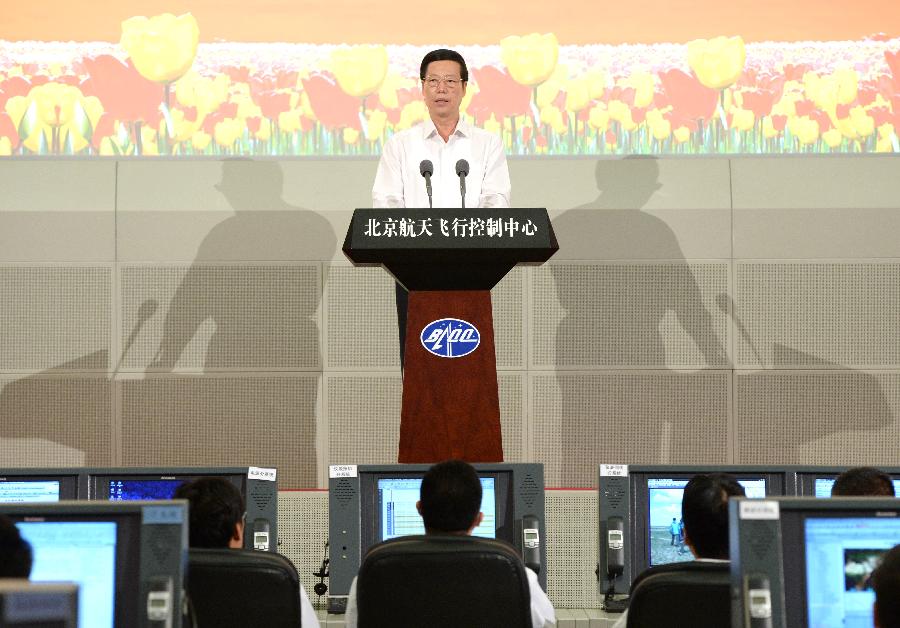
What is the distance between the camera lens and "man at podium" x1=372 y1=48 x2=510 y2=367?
4.56 meters

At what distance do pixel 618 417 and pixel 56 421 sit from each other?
3.01 metres

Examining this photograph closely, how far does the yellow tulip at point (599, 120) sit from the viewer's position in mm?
6137

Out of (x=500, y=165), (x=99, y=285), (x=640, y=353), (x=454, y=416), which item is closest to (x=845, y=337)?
(x=640, y=353)

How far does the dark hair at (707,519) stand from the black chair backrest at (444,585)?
0.48 m

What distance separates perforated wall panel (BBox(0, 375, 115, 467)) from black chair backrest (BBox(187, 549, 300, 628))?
3.93 meters

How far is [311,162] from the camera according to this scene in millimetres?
6195

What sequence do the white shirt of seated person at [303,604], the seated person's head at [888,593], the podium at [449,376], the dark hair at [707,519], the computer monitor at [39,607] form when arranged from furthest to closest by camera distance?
the podium at [449,376] → the dark hair at [707,519] → the white shirt of seated person at [303,604] → the seated person's head at [888,593] → the computer monitor at [39,607]

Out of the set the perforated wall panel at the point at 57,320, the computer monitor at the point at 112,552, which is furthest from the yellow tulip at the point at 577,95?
the computer monitor at the point at 112,552

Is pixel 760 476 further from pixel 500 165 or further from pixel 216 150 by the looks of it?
pixel 216 150

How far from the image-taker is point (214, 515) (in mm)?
2586

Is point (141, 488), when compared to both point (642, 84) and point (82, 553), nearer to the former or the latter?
point (82, 553)

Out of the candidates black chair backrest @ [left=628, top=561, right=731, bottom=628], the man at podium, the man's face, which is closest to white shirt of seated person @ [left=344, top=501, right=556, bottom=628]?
black chair backrest @ [left=628, top=561, right=731, bottom=628]

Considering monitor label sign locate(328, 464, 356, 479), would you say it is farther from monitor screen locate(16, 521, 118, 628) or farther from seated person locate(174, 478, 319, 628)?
monitor screen locate(16, 521, 118, 628)

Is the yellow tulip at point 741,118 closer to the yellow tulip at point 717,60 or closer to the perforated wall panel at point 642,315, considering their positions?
the yellow tulip at point 717,60
